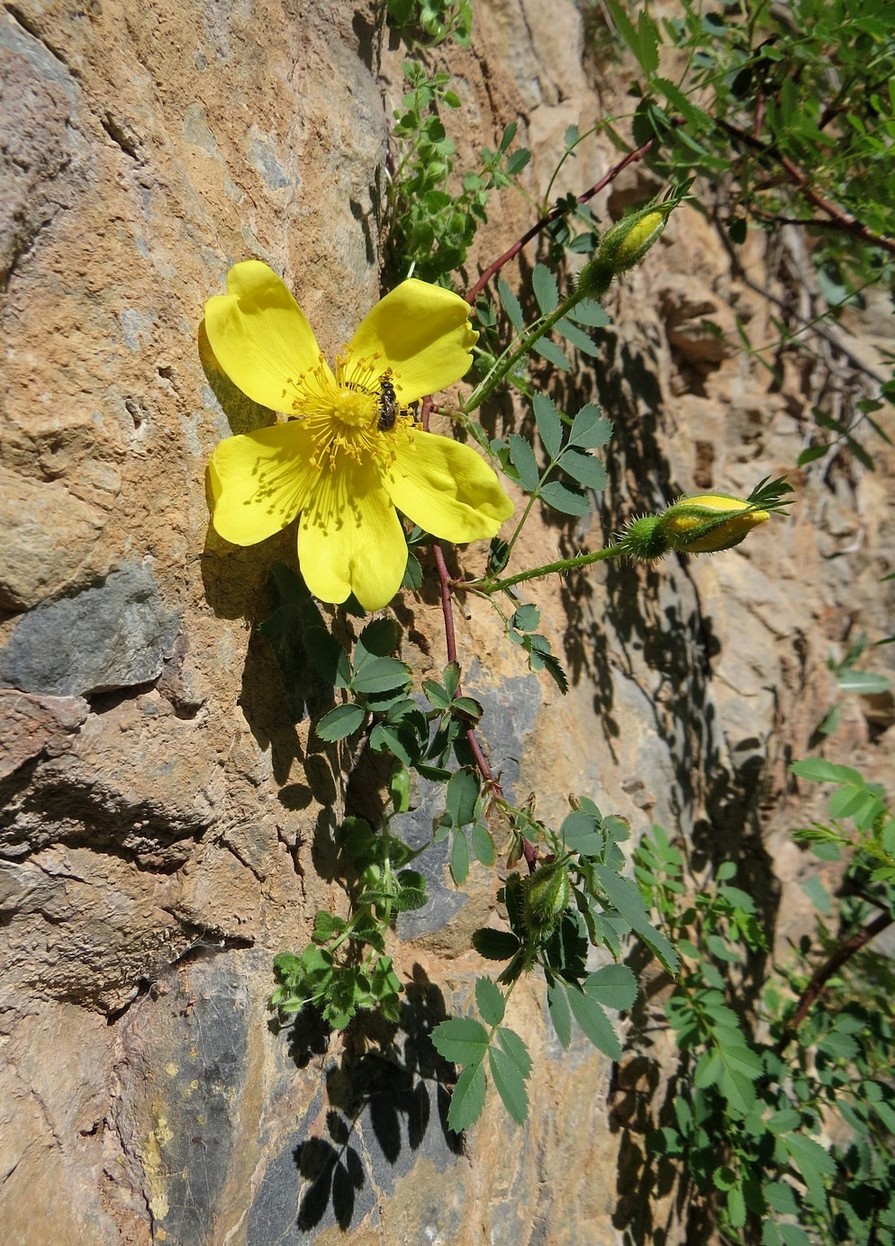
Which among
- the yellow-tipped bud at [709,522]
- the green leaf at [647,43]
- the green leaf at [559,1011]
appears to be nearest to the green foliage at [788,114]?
the green leaf at [647,43]

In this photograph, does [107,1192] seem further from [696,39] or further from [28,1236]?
[696,39]

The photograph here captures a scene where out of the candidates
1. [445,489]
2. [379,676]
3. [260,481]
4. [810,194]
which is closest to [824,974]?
[379,676]

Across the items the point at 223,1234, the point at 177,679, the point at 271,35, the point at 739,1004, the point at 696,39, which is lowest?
the point at 739,1004

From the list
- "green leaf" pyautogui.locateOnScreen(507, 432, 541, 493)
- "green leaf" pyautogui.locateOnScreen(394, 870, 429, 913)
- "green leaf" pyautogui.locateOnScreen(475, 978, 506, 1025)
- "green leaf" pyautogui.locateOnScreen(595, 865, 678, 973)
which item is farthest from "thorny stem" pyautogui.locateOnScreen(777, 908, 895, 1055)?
"green leaf" pyautogui.locateOnScreen(507, 432, 541, 493)

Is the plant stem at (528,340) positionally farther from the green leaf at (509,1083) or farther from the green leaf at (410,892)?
the green leaf at (509,1083)

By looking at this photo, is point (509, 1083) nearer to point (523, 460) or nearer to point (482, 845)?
point (482, 845)

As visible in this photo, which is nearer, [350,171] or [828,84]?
[350,171]

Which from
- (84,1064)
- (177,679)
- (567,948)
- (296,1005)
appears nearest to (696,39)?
(177,679)
